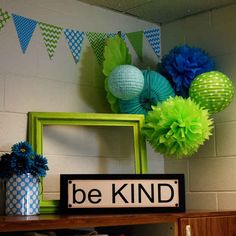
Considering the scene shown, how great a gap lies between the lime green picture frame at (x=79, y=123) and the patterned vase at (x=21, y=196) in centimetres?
12

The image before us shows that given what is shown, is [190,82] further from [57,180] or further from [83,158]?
[57,180]

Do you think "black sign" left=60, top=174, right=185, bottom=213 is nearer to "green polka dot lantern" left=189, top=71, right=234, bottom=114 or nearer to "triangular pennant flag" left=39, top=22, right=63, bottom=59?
"green polka dot lantern" left=189, top=71, right=234, bottom=114

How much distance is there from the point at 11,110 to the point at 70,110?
29cm

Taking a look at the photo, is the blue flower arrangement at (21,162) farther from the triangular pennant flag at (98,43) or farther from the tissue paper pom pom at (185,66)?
the tissue paper pom pom at (185,66)

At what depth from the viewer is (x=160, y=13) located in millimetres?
2494

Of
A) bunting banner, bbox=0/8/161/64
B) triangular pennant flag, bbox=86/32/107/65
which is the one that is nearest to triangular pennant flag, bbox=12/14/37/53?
bunting banner, bbox=0/8/161/64

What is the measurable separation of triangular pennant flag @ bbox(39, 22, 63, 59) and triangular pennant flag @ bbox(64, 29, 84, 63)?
0.18ft

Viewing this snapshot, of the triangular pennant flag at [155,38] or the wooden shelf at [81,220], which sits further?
the triangular pennant flag at [155,38]

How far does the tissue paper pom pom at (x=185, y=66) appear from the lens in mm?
2275

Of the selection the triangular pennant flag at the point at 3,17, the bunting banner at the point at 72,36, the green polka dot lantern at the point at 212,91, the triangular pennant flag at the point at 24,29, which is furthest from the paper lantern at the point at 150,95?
the triangular pennant flag at the point at 3,17

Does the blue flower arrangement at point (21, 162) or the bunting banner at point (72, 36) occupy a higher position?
the bunting banner at point (72, 36)

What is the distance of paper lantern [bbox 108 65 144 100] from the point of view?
2.11m

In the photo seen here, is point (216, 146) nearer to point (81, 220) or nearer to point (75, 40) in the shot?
point (75, 40)

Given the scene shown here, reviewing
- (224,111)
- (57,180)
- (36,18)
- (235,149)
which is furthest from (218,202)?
(36,18)
